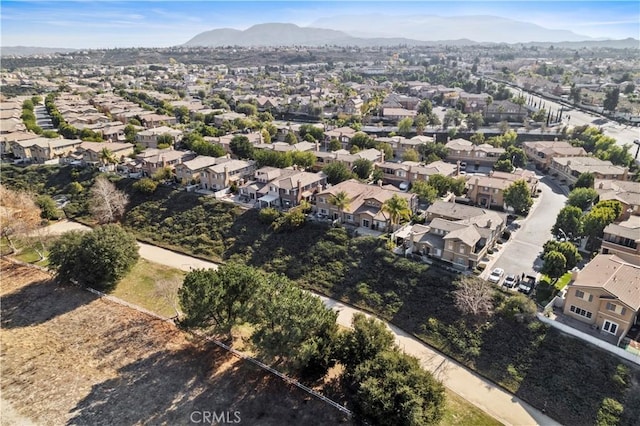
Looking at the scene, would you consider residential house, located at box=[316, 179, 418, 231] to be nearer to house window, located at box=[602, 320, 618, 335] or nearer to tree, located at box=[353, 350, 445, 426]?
house window, located at box=[602, 320, 618, 335]

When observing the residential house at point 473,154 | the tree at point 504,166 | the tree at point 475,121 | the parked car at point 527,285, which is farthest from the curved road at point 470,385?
the tree at point 475,121

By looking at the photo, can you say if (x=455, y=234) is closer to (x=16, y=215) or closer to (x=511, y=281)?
(x=511, y=281)

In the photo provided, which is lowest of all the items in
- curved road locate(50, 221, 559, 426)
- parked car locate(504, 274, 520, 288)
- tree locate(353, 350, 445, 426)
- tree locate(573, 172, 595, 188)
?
curved road locate(50, 221, 559, 426)

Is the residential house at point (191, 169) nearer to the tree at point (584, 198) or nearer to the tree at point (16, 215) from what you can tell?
the tree at point (16, 215)

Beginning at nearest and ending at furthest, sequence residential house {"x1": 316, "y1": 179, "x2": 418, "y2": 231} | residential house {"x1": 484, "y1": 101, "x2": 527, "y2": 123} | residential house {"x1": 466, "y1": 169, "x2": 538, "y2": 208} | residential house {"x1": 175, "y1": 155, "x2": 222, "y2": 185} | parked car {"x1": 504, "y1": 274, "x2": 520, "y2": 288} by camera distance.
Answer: parked car {"x1": 504, "y1": 274, "x2": 520, "y2": 288}
residential house {"x1": 316, "y1": 179, "x2": 418, "y2": 231}
residential house {"x1": 466, "y1": 169, "x2": 538, "y2": 208}
residential house {"x1": 175, "y1": 155, "x2": 222, "y2": 185}
residential house {"x1": 484, "y1": 101, "x2": 527, "y2": 123}

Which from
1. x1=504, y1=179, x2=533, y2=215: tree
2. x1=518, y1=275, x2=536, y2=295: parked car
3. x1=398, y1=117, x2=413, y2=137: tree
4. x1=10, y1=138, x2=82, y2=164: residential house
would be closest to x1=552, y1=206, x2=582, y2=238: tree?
x1=504, y1=179, x2=533, y2=215: tree

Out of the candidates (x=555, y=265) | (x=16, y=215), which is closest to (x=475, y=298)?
(x=555, y=265)

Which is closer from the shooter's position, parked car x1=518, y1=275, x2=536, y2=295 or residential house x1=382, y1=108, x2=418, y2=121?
parked car x1=518, y1=275, x2=536, y2=295
